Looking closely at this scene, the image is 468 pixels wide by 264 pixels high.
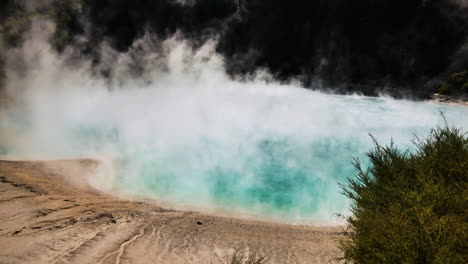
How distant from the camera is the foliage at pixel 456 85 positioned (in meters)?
21.6

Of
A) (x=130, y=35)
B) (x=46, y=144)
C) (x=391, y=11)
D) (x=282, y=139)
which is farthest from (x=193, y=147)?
(x=391, y=11)

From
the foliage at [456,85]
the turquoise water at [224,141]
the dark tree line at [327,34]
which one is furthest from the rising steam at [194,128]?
the dark tree line at [327,34]

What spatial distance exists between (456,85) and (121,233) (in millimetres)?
25253

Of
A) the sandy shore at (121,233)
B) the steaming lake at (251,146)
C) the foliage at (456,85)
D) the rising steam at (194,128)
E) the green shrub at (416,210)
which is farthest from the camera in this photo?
the foliage at (456,85)

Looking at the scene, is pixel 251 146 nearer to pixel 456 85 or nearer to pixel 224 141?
pixel 224 141

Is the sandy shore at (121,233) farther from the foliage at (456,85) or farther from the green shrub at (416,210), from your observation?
the foliage at (456,85)

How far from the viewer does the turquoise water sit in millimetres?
8188

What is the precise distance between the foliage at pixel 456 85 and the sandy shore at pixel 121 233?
20.9 meters

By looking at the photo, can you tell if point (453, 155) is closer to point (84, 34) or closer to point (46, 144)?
point (46, 144)

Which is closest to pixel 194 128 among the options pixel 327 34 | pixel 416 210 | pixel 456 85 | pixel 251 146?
pixel 251 146

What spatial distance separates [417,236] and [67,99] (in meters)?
16.4

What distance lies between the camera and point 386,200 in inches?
183

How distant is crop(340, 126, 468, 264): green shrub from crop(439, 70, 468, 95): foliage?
20.3 metres

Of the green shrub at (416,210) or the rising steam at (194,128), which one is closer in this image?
the green shrub at (416,210)
